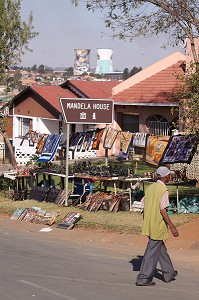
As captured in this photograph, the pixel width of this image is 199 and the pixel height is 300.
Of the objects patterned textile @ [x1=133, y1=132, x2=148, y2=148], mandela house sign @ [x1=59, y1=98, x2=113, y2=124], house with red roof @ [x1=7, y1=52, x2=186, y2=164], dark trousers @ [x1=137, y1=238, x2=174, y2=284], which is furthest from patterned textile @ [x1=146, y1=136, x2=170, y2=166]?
dark trousers @ [x1=137, y1=238, x2=174, y2=284]

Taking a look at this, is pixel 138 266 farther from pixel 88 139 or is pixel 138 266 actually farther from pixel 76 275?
pixel 88 139

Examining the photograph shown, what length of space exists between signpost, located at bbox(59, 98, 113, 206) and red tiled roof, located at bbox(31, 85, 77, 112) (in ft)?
67.8

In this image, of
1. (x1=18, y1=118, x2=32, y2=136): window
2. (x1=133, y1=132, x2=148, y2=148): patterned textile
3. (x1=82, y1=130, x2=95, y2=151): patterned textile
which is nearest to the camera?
(x1=82, y1=130, x2=95, y2=151): patterned textile

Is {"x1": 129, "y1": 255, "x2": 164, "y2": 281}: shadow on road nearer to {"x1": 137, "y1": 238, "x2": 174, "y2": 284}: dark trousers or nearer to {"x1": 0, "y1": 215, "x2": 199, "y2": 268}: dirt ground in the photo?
{"x1": 137, "y1": 238, "x2": 174, "y2": 284}: dark trousers

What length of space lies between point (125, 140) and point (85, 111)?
7242mm

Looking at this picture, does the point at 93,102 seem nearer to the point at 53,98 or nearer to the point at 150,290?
the point at 150,290

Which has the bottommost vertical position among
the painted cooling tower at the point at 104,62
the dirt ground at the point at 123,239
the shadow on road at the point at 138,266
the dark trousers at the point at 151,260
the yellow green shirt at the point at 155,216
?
the dirt ground at the point at 123,239

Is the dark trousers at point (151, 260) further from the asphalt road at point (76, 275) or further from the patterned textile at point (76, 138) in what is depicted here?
the patterned textile at point (76, 138)

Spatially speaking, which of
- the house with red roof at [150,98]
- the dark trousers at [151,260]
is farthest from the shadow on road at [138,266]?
the house with red roof at [150,98]

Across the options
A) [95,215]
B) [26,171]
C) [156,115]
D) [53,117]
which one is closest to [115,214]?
[95,215]

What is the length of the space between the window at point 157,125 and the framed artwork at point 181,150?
16735 mm

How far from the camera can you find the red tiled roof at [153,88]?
32.8 m

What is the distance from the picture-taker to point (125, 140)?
2519 cm

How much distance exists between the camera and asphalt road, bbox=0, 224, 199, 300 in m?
9.21
